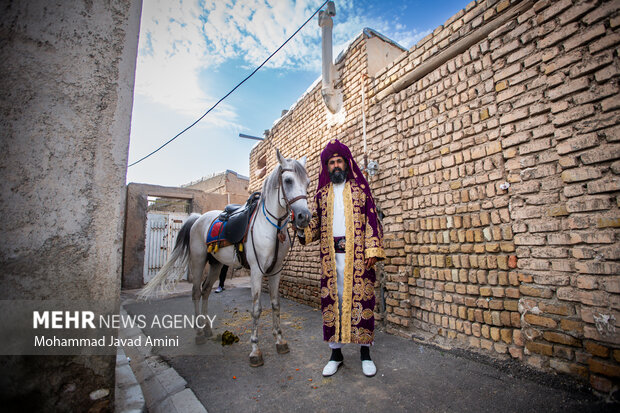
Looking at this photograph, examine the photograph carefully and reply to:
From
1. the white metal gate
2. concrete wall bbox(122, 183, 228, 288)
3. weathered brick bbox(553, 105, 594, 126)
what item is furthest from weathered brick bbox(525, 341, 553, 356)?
the white metal gate

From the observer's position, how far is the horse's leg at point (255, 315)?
97.4 inches

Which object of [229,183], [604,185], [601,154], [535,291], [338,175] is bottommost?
[535,291]

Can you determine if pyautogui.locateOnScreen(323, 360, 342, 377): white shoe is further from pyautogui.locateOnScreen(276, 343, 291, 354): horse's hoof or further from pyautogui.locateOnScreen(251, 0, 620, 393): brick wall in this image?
pyautogui.locateOnScreen(251, 0, 620, 393): brick wall

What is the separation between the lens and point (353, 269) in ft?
7.84

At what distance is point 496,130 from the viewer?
233 centimetres

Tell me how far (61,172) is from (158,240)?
9.52m

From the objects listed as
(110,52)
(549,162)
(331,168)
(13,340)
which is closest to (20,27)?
(110,52)

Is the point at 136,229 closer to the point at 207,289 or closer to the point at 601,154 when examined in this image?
the point at 207,289

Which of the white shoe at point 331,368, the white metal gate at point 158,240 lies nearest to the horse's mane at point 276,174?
the white shoe at point 331,368

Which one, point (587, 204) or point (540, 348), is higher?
point (587, 204)

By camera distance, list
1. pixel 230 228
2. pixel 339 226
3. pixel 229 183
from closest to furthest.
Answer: pixel 339 226, pixel 230 228, pixel 229 183

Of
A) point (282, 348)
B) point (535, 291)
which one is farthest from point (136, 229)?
point (535, 291)

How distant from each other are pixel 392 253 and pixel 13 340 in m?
3.19

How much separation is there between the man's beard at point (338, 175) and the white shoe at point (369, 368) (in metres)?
1.75
